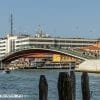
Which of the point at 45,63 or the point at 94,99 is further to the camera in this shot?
the point at 45,63

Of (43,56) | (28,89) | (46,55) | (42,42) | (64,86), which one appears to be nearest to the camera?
(64,86)

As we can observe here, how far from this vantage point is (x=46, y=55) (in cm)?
11319

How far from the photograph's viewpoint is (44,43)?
418ft

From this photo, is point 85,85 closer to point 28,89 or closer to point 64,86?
point 64,86

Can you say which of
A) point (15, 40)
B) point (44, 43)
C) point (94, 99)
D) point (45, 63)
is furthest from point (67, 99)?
point (15, 40)

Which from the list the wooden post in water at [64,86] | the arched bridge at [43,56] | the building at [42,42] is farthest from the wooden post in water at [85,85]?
the building at [42,42]

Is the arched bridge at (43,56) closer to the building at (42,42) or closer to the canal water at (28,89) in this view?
the building at (42,42)

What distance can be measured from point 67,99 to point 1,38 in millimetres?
144553

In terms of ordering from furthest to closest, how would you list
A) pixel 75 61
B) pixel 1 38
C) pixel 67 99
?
pixel 1 38 → pixel 75 61 → pixel 67 99

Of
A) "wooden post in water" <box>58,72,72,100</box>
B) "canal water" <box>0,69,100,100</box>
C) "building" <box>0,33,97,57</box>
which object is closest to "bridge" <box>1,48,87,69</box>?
"building" <box>0,33,97,57</box>

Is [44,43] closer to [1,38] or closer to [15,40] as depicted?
[15,40]

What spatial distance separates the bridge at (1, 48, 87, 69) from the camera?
310 feet

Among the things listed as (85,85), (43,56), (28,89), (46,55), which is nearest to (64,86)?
(85,85)

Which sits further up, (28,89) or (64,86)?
(64,86)
